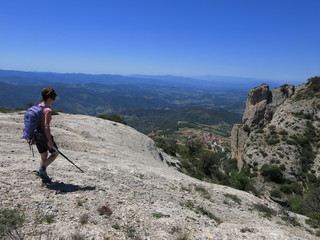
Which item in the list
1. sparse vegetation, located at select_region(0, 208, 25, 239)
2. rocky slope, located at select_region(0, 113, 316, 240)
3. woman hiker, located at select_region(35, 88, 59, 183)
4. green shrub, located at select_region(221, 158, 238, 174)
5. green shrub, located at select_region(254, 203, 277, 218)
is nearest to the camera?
sparse vegetation, located at select_region(0, 208, 25, 239)

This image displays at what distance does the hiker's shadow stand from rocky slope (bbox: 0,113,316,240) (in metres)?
0.02

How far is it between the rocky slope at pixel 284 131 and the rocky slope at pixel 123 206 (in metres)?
27.1

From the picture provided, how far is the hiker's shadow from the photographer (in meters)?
8.78

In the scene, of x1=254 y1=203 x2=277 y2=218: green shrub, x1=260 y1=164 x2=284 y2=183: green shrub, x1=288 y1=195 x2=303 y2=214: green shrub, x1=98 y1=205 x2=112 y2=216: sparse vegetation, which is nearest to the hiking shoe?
x1=98 y1=205 x2=112 y2=216: sparse vegetation

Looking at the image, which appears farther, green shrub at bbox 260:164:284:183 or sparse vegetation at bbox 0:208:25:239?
green shrub at bbox 260:164:284:183

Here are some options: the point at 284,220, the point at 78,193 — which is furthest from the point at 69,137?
the point at 284,220

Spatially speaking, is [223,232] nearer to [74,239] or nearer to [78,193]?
[74,239]

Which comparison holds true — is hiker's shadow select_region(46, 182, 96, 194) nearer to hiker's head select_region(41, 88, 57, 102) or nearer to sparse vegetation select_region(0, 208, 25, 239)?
sparse vegetation select_region(0, 208, 25, 239)

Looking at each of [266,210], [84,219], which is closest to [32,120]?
[84,219]

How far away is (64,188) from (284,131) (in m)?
42.7

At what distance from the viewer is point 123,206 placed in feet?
28.3

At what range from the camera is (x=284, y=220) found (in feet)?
39.8

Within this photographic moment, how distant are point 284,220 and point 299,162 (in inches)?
1137

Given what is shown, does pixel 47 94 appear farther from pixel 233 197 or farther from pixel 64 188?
pixel 233 197
